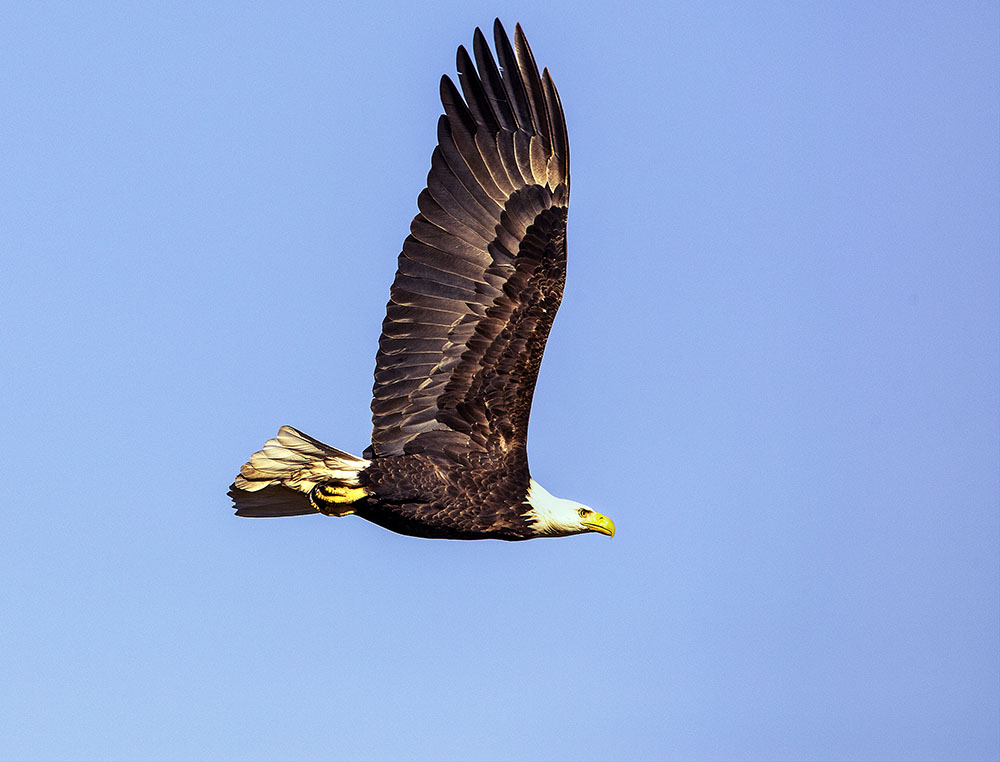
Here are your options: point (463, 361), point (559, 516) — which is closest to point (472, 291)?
point (463, 361)

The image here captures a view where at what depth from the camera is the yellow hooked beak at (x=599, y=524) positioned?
9.53 m

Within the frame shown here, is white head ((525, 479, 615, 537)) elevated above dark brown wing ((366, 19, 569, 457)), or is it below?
below

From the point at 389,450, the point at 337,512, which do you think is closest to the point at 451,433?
the point at 389,450

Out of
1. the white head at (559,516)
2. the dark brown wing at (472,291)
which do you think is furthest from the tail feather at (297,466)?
the white head at (559,516)

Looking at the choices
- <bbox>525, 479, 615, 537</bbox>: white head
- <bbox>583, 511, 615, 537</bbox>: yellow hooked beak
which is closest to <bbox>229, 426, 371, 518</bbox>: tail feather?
<bbox>525, 479, 615, 537</bbox>: white head

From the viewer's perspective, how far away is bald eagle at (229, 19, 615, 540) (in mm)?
9070

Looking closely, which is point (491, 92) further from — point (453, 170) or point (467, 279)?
point (467, 279)

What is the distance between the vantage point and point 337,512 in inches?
355

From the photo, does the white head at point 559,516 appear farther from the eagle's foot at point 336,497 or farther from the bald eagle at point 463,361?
the eagle's foot at point 336,497

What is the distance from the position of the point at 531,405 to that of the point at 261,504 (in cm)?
237

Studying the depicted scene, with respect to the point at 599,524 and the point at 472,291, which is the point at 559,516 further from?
the point at 472,291

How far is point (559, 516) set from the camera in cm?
937

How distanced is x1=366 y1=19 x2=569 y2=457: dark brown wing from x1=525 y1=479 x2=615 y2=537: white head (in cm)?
46

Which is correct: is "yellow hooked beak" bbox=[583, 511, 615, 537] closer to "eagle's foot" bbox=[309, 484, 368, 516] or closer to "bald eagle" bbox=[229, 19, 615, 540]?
"bald eagle" bbox=[229, 19, 615, 540]
